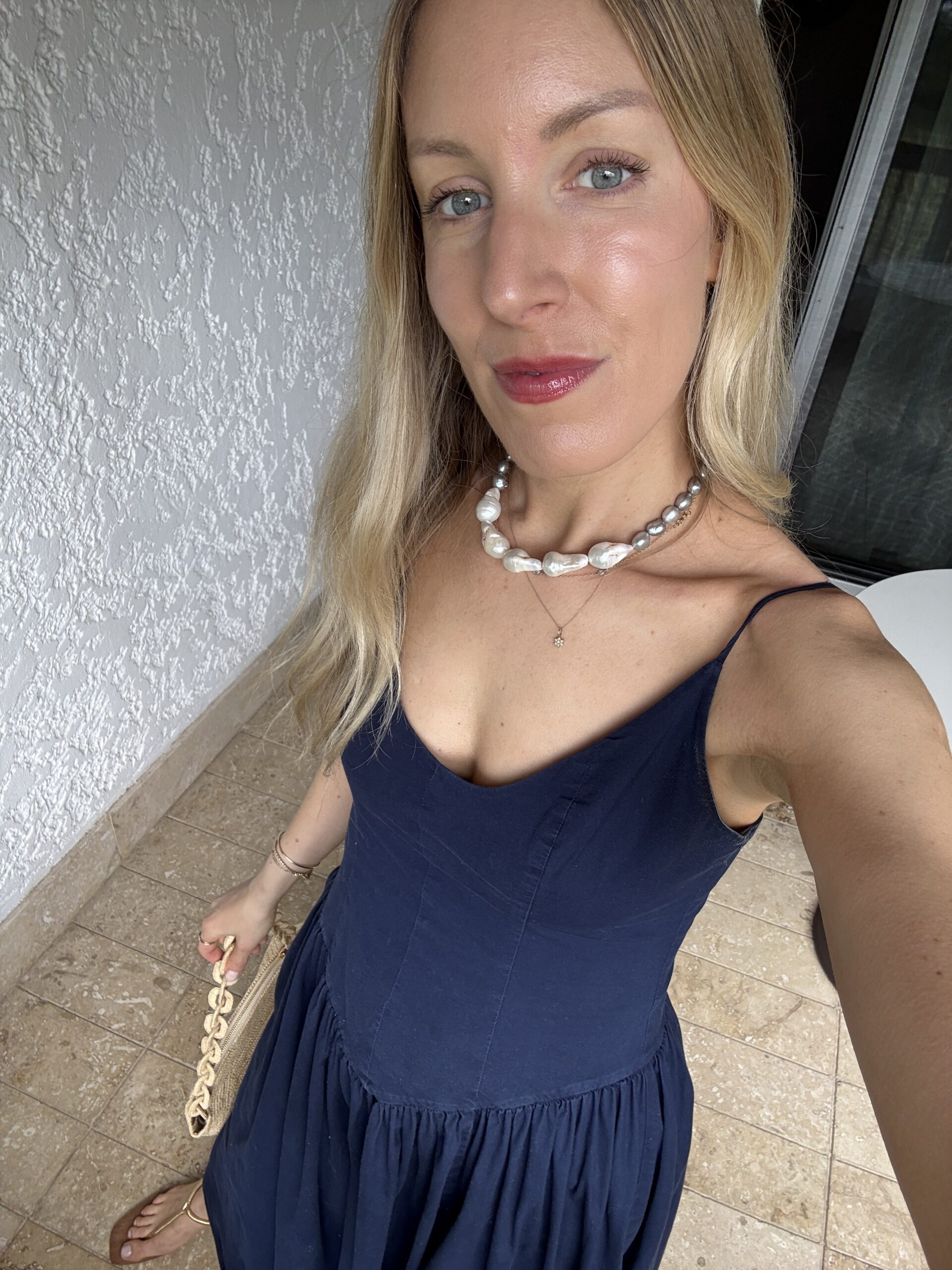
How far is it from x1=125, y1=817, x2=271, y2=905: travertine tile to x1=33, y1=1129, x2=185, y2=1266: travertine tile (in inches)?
19.6

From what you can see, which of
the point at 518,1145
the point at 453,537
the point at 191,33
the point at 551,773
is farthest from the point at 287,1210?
the point at 191,33

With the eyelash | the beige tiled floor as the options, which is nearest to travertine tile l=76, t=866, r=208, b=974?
the beige tiled floor

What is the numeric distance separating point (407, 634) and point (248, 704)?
1.50m

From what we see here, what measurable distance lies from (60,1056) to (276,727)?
951 mm

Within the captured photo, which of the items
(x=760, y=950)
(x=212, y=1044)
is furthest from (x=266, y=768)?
(x=760, y=950)

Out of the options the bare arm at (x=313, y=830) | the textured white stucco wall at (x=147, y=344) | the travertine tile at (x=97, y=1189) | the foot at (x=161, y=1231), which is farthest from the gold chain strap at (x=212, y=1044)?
the textured white stucco wall at (x=147, y=344)

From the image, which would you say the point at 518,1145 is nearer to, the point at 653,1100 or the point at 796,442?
the point at 653,1100

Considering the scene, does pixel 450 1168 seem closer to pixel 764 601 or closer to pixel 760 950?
pixel 764 601

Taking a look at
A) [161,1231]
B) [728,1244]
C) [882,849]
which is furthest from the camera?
[728,1244]

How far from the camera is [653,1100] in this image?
0.93 metres

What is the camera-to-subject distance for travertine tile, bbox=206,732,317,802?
216cm

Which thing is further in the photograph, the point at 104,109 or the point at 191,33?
the point at 191,33

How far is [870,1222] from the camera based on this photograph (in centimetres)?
151

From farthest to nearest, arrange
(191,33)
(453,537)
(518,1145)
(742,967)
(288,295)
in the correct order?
(288,295) → (742,967) → (191,33) → (453,537) → (518,1145)
